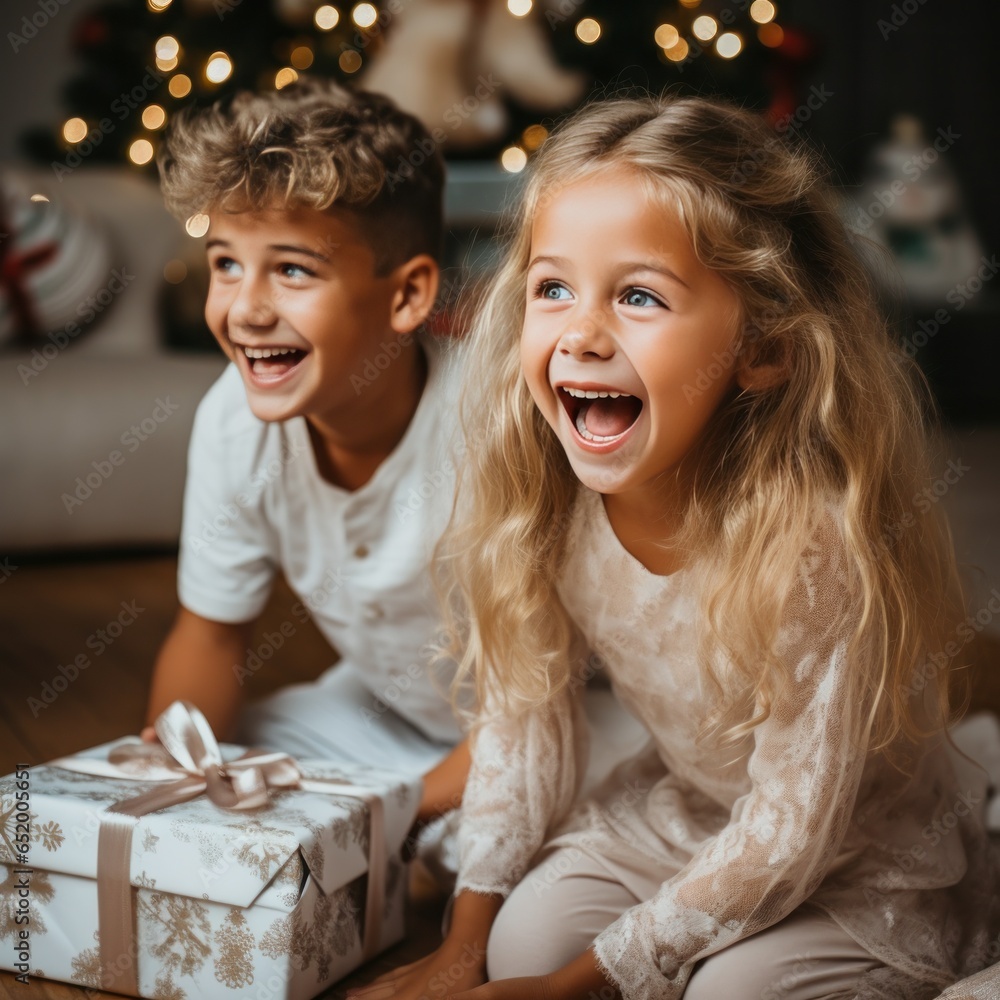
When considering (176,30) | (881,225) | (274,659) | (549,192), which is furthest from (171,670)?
(881,225)

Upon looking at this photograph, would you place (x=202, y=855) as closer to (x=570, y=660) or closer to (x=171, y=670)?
(x=570, y=660)

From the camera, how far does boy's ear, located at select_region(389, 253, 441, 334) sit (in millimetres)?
1200

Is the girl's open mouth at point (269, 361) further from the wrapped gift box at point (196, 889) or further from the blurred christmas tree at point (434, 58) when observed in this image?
the blurred christmas tree at point (434, 58)

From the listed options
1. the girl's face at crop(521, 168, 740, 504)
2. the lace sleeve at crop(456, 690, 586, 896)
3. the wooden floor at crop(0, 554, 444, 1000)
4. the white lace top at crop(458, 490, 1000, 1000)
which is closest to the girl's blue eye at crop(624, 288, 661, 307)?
the girl's face at crop(521, 168, 740, 504)

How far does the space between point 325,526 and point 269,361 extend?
201mm

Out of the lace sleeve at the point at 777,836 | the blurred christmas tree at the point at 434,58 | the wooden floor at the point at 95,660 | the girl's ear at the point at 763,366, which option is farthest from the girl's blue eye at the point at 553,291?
the blurred christmas tree at the point at 434,58

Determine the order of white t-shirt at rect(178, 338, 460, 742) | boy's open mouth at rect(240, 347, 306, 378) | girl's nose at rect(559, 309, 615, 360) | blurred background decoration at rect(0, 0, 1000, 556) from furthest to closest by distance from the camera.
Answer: blurred background decoration at rect(0, 0, 1000, 556) < white t-shirt at rect(178, 338, 460, 742) < boy's open mouth at rect(240, 347, 306, 378) < girl's nose at rect(559, 309, 615, 360)

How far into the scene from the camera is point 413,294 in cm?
121

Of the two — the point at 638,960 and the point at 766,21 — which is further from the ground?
the point at 766,21

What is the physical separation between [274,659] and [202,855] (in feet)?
3.20

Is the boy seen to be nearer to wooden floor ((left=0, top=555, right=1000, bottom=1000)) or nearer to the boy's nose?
the boy's nose

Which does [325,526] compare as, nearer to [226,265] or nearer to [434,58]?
[226,265]

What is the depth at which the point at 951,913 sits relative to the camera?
0.99m

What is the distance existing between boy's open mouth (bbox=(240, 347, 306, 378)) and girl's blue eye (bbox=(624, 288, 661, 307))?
38cm
